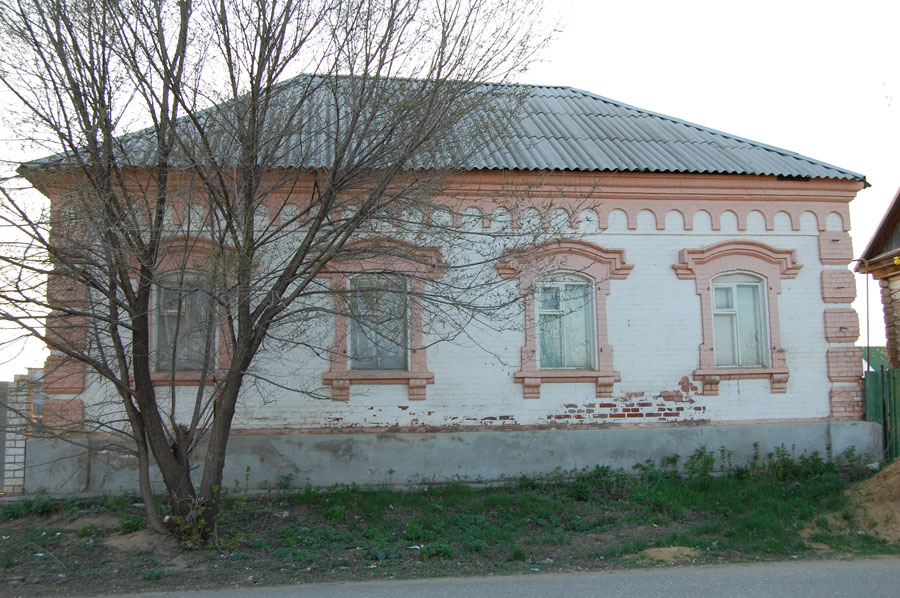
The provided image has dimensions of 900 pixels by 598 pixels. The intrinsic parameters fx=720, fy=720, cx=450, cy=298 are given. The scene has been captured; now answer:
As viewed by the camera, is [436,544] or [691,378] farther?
[691,378]

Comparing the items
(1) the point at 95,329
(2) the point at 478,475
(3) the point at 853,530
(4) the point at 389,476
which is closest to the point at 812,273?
(3) the point at 853,530

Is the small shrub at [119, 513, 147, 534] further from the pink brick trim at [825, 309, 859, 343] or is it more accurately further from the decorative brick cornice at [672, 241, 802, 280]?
the pink brick trim at [825, 309, 859, 343]

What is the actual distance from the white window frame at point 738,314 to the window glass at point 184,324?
22.3 feet

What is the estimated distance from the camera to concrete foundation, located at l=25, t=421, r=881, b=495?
869 cm

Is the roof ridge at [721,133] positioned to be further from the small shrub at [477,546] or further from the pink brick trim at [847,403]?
the small shrub at [477,546]

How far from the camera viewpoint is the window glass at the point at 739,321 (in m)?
10.1

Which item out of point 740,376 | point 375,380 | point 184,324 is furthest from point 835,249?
point 184,324

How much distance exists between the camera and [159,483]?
8781mm

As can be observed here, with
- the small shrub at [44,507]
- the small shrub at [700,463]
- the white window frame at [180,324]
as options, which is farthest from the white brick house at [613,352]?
the small shrub at [44,507]

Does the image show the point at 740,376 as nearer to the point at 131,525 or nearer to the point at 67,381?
the point at 131,525

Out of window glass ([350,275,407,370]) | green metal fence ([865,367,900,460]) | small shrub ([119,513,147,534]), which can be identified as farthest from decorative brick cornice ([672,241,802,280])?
small shrub ([119,513,147,534])

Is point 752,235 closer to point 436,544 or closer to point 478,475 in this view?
point 478,475

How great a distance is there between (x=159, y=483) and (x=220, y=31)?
538 centimetres

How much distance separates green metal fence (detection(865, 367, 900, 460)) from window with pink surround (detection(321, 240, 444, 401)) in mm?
6208
